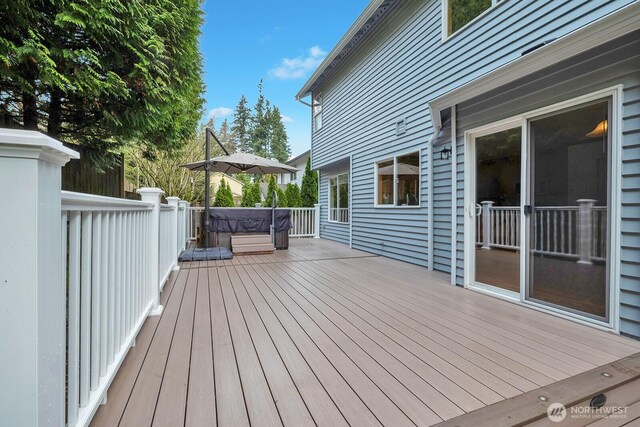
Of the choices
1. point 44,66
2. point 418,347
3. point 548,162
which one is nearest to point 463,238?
point 548,162

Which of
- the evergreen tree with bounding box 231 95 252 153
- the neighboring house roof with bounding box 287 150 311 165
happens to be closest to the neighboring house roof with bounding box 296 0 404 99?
the neighboring house roof with bounding box 287 150 311 165

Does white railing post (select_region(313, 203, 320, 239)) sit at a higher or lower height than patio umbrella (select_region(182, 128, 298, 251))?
lower

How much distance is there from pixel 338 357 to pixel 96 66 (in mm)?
4597

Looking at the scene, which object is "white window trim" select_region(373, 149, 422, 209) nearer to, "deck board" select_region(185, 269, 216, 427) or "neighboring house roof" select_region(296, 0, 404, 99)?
"neighboring house roof" select_region(296, 0, 404, 99)

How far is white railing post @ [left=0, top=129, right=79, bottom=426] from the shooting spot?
31.1 inches

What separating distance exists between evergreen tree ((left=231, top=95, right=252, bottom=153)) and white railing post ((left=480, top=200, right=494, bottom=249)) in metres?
29.4

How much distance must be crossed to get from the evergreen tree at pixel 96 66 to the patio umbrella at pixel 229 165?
1473 millimetres

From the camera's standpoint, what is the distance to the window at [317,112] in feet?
33.3

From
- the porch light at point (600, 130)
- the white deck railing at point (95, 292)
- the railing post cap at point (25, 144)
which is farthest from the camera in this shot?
the porch light at point (600, 130)

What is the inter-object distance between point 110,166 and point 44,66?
2.47m

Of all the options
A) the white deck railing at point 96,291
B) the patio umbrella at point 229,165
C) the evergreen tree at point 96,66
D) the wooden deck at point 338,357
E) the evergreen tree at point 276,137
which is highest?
the evergreen tree at point 276,137

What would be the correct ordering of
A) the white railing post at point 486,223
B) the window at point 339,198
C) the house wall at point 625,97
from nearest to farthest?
the house wall at point 625,97
the white railing post at point 486,223
the window at point 339,198

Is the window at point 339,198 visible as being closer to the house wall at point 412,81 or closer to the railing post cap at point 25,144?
the house wall at point 412,81

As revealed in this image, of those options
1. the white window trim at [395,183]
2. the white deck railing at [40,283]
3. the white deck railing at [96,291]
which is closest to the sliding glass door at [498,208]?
the white window trim at [395,183]
